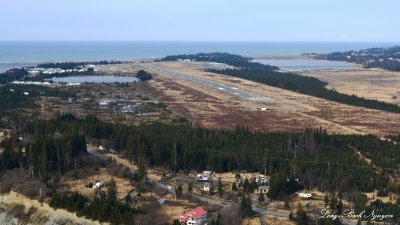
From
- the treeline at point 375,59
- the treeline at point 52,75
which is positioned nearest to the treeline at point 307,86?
the treeline at point 52,75

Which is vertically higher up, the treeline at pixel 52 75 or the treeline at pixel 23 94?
the treeline at pixel 52 75

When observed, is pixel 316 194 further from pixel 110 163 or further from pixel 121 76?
pixel 121 76

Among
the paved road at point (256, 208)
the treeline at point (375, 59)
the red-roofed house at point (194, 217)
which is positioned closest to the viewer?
the red-roofed house at point (194, 217)

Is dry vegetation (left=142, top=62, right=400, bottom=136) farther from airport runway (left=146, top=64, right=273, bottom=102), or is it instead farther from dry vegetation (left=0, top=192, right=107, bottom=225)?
dry vegetation (left=0, top=192, right=107, bottom=225)

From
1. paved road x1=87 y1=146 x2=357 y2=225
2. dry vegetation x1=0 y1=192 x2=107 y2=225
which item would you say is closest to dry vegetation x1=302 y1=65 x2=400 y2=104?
paved road x1=87 y1=146 x2=357 y2=225

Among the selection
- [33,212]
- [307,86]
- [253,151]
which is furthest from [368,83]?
[33,212]

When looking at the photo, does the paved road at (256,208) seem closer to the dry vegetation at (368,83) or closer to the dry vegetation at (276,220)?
the dry vegetation at (276,220)

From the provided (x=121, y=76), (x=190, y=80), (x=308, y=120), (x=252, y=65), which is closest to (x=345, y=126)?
(x=308, y=120)
